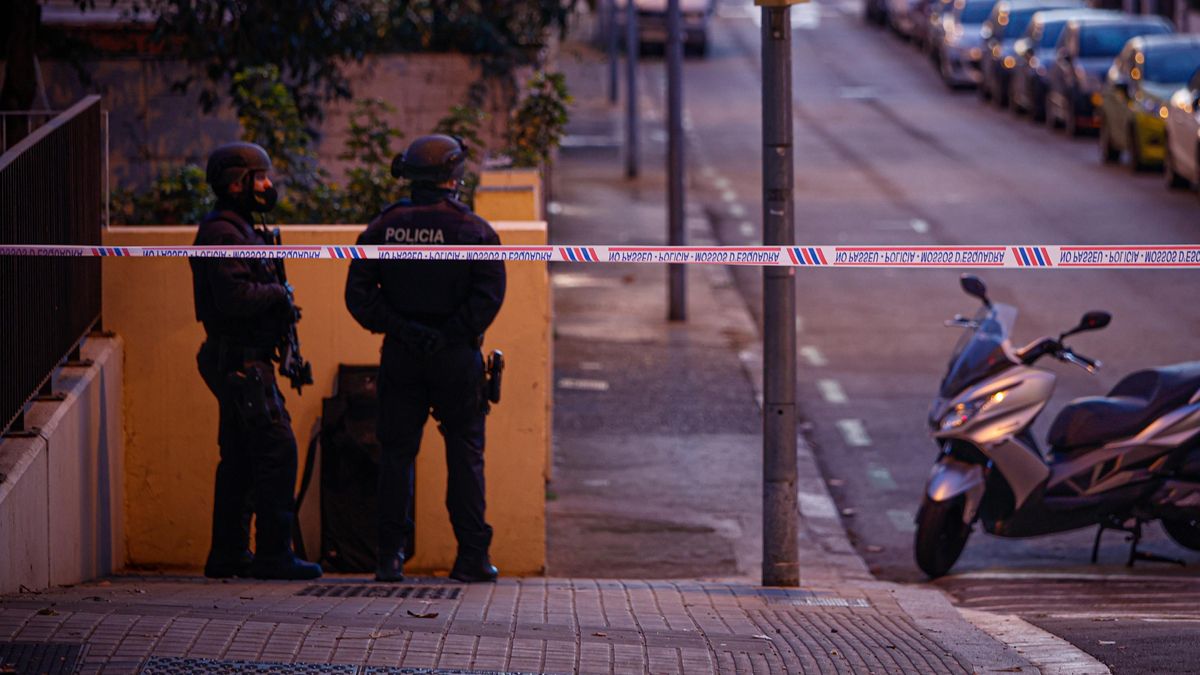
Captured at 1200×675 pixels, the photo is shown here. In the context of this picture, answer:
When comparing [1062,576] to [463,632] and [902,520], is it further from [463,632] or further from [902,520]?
[463,632]

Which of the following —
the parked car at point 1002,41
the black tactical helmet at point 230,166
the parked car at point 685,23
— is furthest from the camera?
the parked car at point 685,23

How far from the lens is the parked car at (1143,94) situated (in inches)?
871

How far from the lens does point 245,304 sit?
279 inches

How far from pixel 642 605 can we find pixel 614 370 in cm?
644

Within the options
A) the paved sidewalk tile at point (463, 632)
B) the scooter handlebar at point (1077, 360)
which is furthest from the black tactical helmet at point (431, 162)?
the scooter handlebar at point (1077, 360)

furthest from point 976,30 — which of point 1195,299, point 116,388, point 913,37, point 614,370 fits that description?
point 116,388

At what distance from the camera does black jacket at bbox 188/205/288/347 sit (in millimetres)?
7086

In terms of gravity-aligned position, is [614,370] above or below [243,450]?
below

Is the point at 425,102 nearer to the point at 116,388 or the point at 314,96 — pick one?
the point at 314,96

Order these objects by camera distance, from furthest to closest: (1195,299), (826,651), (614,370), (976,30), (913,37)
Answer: (913,37) < (976,30) < (1195,299) < (614,370) < (826,651)

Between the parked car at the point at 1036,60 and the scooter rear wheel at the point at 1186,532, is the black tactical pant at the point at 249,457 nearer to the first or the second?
the scooter rear wheel at the point at 1186,532

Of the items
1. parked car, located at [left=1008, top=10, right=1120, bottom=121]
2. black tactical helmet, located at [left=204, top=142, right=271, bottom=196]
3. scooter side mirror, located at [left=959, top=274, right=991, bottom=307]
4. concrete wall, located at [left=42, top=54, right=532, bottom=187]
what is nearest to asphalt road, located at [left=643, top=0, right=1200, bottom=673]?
parked car, located at [left=1008, top=10, right=1120, bottom=121]

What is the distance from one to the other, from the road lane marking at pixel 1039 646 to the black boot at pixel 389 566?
236 centimetres

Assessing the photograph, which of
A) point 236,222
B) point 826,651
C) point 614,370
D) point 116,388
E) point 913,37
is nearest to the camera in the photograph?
point 826,651
